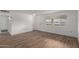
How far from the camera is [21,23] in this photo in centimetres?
551

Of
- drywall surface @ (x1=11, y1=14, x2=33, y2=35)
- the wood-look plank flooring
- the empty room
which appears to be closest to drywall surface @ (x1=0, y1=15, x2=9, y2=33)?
the empty room

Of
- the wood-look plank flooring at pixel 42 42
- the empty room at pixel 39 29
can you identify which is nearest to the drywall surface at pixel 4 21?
the empty room at pixel 39 29

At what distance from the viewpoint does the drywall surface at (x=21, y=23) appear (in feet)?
16.3

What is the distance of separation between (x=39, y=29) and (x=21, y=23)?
4.28ft

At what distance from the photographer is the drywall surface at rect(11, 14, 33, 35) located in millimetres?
4957

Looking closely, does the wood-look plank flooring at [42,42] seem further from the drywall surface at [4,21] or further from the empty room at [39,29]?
the drywall surface at [4,21]

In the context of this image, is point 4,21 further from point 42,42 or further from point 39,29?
point 42,42

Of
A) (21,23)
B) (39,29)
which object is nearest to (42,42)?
(39,29)

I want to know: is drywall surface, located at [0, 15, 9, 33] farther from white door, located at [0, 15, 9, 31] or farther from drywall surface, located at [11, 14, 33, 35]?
drywall surface, located at [11, 14, 33, 35]
